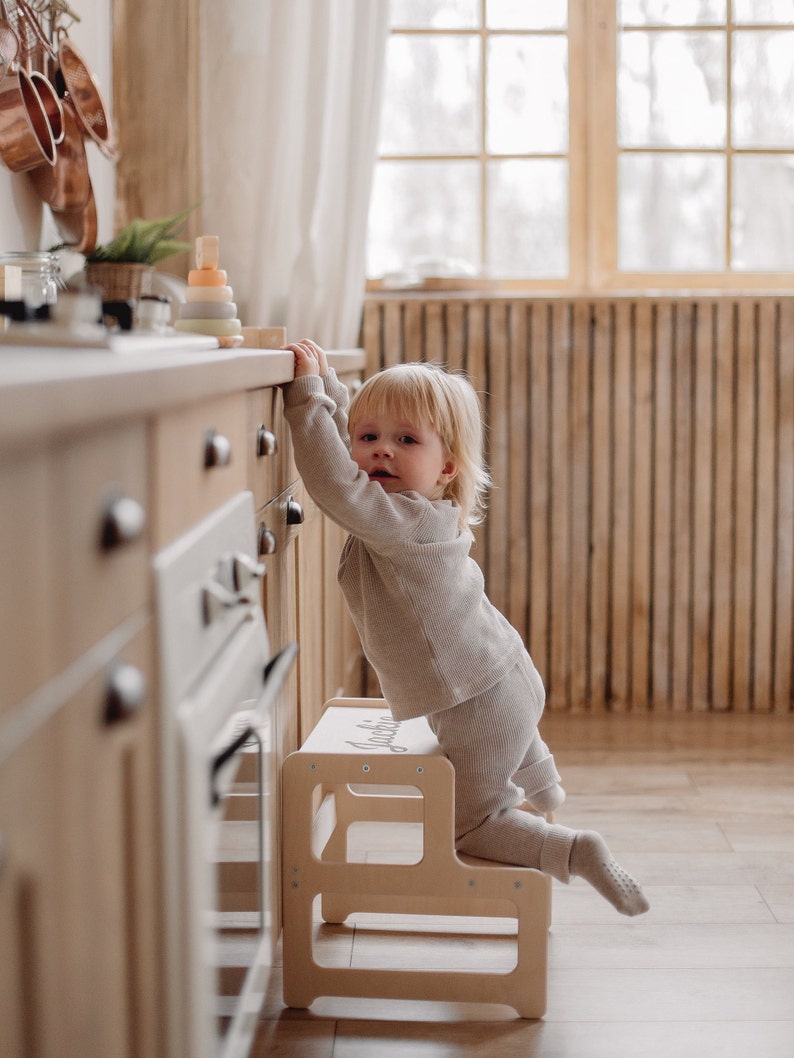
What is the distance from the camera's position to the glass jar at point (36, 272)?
171cm

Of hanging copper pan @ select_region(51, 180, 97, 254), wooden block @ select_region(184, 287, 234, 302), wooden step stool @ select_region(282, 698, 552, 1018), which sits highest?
hanging copper pan @ select_region(51, 180, 97, 254)

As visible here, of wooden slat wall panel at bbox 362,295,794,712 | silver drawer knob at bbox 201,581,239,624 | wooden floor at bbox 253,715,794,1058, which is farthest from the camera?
wooden slat wall panel at bbox 362,295,794,712

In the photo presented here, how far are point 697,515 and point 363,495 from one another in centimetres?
166

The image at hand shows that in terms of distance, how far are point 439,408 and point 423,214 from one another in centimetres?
164

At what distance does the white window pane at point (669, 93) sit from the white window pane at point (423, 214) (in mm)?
429

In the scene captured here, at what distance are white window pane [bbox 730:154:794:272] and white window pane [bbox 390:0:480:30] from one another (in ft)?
2.58

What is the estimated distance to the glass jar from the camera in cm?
171

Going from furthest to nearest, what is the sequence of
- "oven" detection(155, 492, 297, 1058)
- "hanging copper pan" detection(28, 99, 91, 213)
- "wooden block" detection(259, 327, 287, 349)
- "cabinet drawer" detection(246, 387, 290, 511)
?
"hanging copper pan" detection(28, 99, 91, 213) < "wooden block" detection(259, 327, 287, 349) < "cabinet drawer" detection(246, 387, 290, 511) < "oven" detection(155, 492, 297, 1058)

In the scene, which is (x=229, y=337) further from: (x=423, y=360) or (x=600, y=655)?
(x=600, y=655)

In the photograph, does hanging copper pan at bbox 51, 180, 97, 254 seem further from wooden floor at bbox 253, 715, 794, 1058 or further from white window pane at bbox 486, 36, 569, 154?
white window pane at bbox 486, 36, 569, 154

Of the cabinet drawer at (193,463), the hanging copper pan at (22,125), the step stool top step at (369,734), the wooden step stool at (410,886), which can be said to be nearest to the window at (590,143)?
the hanging copper pan at (22,125)

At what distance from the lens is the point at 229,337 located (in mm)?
1646

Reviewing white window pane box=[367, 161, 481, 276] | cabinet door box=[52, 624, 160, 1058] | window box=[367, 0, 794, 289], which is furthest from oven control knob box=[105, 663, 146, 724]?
white window pane box=[367, 161, 481, 276]

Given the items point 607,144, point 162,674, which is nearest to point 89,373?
point 162,674
